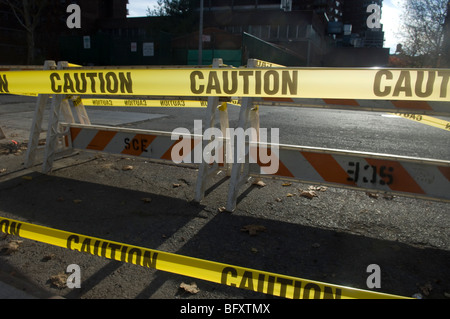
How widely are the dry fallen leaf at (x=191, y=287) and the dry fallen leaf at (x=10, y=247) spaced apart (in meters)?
1.66

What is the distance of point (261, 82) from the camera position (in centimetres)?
337

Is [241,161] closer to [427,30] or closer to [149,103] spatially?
[149,103]

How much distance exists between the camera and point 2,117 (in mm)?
9961

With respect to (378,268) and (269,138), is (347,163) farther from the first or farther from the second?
(269,138)

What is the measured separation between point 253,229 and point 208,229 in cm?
47

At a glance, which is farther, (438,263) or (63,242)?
(438,263)

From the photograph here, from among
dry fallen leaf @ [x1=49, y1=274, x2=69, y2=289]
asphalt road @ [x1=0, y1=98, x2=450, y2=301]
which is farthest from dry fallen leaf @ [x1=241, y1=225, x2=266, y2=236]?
dry fallen leaf @ [x1=49, y1=274, x2=69, y2=289]

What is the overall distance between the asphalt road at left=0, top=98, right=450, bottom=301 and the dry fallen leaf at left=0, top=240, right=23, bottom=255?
0.03m

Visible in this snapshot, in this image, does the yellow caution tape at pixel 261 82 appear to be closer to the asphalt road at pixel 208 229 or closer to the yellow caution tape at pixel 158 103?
the asphalt road at pixel 208 229

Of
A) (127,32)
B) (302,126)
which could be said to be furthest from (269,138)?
(127,32)

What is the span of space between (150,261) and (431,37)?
3736 cm

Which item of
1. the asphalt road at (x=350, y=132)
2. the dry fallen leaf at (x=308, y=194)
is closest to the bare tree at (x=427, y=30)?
the asphalt road at (x=350, y=132)

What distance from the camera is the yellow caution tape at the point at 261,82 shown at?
2959 mm

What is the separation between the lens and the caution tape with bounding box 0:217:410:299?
2141 mm
